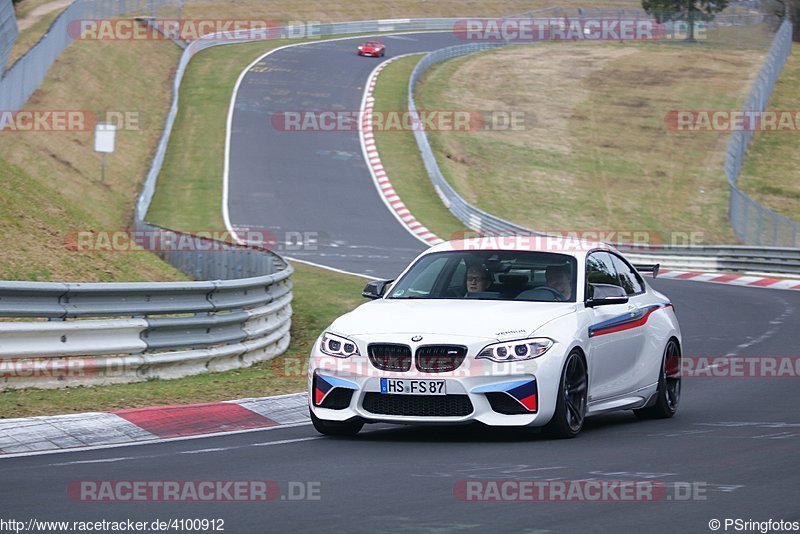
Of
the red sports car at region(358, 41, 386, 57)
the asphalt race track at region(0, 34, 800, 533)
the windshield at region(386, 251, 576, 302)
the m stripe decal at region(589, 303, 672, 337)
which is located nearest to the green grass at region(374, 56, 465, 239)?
the red sports car at region(358, 41, 386, 57)

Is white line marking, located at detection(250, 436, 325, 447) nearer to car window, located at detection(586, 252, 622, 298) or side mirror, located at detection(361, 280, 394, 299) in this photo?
side mirror, located at detection(361, 280, 394, 299)

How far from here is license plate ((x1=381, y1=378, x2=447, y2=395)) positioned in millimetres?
9531

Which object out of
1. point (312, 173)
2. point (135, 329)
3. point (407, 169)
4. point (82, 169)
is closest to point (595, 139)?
point (407, 169)

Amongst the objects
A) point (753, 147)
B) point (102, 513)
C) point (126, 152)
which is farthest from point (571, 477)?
point (753, 147)

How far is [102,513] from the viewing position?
6.87 meters

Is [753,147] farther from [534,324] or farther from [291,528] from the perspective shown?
[291,528]

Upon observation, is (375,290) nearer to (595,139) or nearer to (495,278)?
(495,278)

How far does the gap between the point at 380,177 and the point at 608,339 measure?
36.6 meters

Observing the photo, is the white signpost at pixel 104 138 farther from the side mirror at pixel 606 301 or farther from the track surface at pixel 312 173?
the side mirror at pixel 606 301

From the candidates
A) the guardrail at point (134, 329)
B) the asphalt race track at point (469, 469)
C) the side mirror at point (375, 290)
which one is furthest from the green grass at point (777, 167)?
the side mirror at point (375, 290)

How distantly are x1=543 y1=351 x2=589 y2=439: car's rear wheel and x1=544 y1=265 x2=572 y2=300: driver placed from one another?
0.73m

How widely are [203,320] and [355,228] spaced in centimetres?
2508

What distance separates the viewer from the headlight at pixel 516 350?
9.53 meters

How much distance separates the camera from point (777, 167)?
5481 cm
